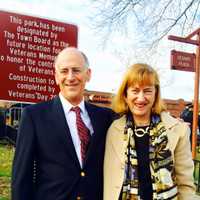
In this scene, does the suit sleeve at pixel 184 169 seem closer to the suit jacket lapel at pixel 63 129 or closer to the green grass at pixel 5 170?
the suit jacket lapel at pixel 63 129

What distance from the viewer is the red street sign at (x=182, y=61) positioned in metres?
8.89

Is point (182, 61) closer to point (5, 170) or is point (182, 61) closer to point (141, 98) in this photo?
point (5, 170)

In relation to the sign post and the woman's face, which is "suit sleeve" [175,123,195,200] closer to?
the woman's face

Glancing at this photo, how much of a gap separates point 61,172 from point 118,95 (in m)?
0.64

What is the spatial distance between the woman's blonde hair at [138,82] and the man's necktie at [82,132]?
27 cm

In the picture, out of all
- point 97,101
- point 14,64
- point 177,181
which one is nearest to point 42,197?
point 177,181

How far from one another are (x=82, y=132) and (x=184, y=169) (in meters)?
0.71

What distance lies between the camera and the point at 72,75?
9.65 feet

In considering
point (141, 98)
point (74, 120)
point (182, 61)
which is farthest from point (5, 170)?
point (141, 98)

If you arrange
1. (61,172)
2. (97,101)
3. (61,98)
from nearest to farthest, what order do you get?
(61,172), (61,98), (97,101)

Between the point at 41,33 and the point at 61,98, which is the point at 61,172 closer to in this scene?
the point at 61,98

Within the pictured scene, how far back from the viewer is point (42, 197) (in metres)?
2.92

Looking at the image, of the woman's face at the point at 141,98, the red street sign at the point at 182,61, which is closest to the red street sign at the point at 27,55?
the woman's face at the point at 141,98

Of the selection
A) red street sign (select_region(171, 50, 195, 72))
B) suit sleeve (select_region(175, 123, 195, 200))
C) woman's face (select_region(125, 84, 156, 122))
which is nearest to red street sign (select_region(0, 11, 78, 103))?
woman's face (select_region(125, 84, 156, 122))
